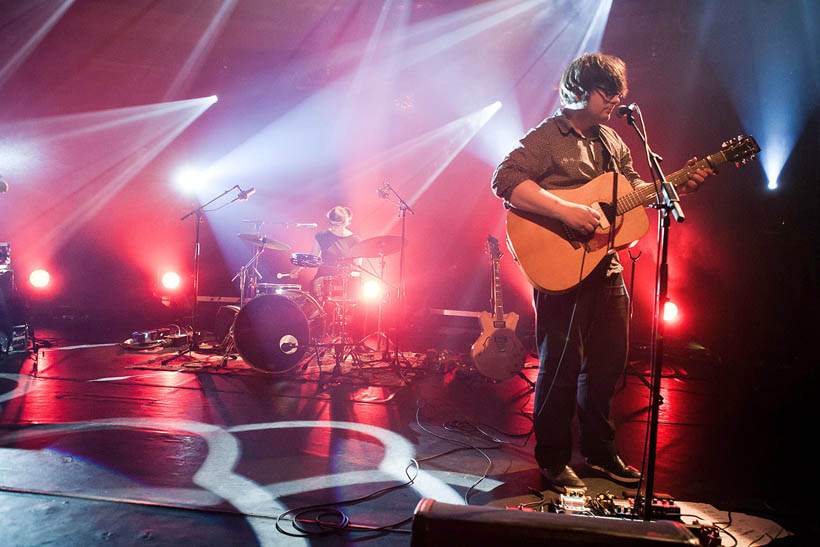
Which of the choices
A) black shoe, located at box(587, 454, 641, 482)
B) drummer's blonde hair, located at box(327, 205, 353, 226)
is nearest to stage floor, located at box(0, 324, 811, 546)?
black shoe, located at box(587, 454, 641, 482)

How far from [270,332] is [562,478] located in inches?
138

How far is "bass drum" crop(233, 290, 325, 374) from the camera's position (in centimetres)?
485

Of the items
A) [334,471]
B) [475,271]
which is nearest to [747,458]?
[334,471]

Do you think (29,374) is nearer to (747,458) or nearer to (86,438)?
(86,438)

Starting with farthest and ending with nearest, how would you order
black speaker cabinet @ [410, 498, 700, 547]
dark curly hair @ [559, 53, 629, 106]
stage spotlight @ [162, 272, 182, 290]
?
stage spotlight @ [162, 272, 182, 290] → dark curly hair @ [559, 53, 629, 106] → black speaker cabinet @ [410, 498, 700, 547]

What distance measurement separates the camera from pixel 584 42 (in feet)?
24.0

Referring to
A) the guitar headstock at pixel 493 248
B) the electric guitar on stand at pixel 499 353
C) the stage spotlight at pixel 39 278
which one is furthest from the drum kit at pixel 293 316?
the stage spotlight at pixel 39 278

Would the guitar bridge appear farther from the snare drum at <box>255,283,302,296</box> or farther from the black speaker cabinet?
the snare drum at <box>255,283,302,296</box>

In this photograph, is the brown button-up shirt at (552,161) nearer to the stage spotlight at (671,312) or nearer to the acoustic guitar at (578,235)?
the acoustic guitar at (578,235)

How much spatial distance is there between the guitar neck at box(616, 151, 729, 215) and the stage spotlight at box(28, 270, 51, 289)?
32.0ft

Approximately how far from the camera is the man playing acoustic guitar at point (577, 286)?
2096mm

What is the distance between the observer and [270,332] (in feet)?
16.0

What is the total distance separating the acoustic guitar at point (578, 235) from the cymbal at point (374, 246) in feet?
9.99

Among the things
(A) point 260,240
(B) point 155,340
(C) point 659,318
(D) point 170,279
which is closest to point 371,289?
(A) point 260,240
